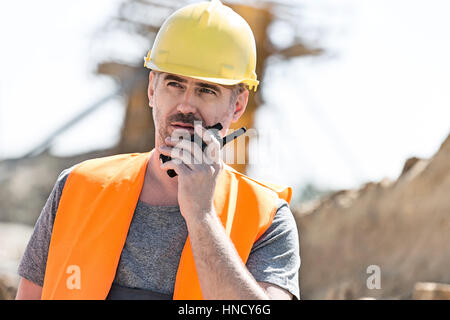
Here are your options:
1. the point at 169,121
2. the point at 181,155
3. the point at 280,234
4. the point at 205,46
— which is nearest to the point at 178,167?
the point at 181,155

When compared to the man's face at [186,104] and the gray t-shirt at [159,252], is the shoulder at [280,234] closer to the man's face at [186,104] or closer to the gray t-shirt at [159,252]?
the gray t-shirt at [159,252]

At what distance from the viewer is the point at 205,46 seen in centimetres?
317

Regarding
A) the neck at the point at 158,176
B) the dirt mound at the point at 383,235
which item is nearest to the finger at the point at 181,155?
the neck at the point at 158,176

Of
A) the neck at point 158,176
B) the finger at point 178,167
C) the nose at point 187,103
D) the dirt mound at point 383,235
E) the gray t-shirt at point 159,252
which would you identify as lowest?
the gray t-shirt at point 159,252

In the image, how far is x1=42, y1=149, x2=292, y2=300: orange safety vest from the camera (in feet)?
9.25

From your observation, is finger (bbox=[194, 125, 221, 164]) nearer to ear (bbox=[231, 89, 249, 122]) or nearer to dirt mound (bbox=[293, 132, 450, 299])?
ear (bbox=[231, 89, 249, 122])

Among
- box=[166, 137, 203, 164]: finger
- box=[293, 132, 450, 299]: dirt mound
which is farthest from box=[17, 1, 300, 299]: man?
box=[293, 132, 450, 299]: dirt mound

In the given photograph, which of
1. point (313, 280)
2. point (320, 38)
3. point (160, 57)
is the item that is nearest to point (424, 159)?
point (313, 280)

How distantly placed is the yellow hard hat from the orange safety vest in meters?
0.49

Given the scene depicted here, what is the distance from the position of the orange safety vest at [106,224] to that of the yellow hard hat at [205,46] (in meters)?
0.49

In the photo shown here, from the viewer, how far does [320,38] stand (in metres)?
13.9

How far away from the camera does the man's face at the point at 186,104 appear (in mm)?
2938

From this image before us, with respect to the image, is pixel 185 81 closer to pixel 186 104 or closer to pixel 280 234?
pixel 186 104

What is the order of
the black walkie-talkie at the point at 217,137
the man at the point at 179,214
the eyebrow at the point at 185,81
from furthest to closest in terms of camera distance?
1. the eyebrow at the point at 185,81
2. the black walkie-talkie at the point at 217,137
3. the man at the point at 179,214
